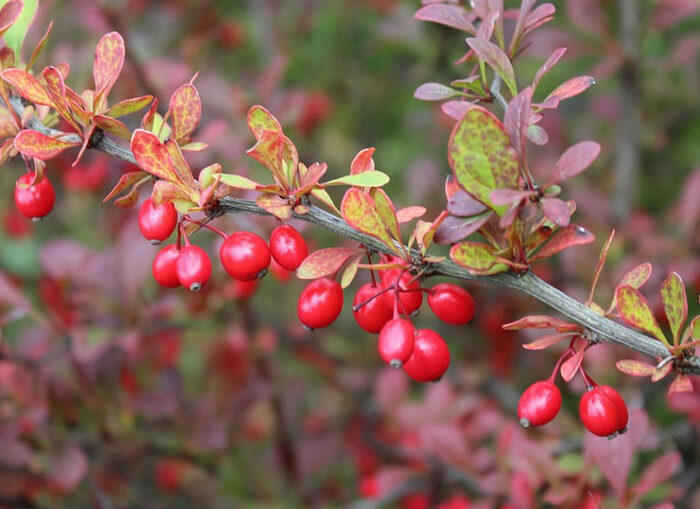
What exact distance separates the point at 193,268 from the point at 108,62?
30 cm

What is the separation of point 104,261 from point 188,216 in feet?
3.71

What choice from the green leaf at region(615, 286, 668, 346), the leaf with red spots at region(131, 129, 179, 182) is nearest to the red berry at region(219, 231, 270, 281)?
the leaf with red spots at region(131, 129, 179, 182)

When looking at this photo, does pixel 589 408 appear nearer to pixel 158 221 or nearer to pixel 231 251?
pixel 231 251

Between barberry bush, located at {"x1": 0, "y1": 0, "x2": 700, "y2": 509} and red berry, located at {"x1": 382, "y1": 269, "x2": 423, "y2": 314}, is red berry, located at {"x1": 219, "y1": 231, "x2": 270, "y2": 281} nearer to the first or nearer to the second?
barberry bush, located at {"x1": 0, "y1": 0, "x2": 700, "y2": 509}

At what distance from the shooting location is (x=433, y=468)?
74.8 inches

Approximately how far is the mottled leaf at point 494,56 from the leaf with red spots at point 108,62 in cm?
45

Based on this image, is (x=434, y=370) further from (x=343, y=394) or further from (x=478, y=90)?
(x=343, y=394)

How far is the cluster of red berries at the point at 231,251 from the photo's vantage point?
95 centimetres

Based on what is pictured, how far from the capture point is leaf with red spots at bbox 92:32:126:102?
0.96 metres

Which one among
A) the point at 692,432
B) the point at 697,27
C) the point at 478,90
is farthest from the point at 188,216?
the point at 697,27

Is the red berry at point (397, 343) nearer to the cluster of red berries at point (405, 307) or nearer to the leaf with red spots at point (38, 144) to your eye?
the cluster of red berries at point (405, 307)

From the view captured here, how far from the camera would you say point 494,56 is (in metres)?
0.95

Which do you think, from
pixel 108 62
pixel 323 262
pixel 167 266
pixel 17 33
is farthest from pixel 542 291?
pixel 17 33

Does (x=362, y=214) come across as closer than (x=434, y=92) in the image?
Yes
